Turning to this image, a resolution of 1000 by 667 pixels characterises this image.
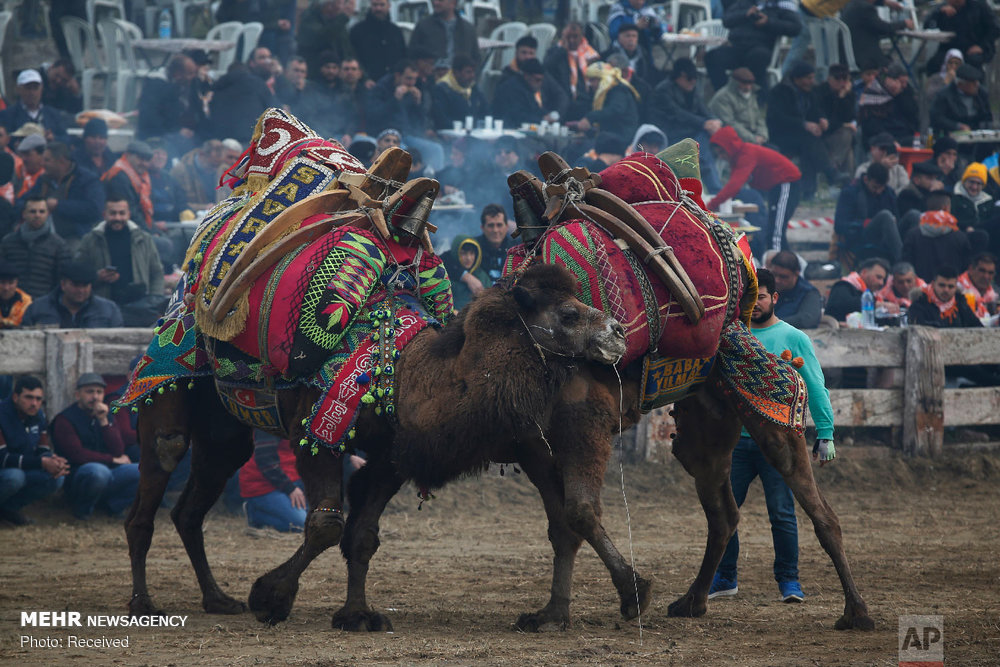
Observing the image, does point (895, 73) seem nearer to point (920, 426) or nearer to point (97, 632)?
point (920, 426)

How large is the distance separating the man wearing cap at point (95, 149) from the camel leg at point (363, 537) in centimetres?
814

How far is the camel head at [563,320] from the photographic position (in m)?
5.30

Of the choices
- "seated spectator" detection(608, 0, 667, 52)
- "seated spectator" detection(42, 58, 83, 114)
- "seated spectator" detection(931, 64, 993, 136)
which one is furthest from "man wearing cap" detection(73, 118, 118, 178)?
"seated spectator" detection(931, 64, 993, 136)

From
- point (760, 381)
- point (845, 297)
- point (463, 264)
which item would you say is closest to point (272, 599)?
point (760, 381)

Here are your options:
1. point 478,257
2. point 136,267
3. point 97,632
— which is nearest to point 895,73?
point 478,257

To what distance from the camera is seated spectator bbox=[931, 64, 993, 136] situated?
1609 centimetres

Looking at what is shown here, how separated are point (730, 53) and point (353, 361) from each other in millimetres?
11815

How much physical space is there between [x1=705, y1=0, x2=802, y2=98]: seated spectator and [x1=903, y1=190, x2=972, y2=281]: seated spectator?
3.84m

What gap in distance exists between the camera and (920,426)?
10922mm

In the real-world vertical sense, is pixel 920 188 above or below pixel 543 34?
below

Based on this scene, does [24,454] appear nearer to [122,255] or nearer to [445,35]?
[122,255]

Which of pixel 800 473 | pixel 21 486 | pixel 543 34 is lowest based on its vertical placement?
pixel 21 486

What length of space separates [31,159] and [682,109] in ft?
26.4

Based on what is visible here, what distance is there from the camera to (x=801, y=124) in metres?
15.5
